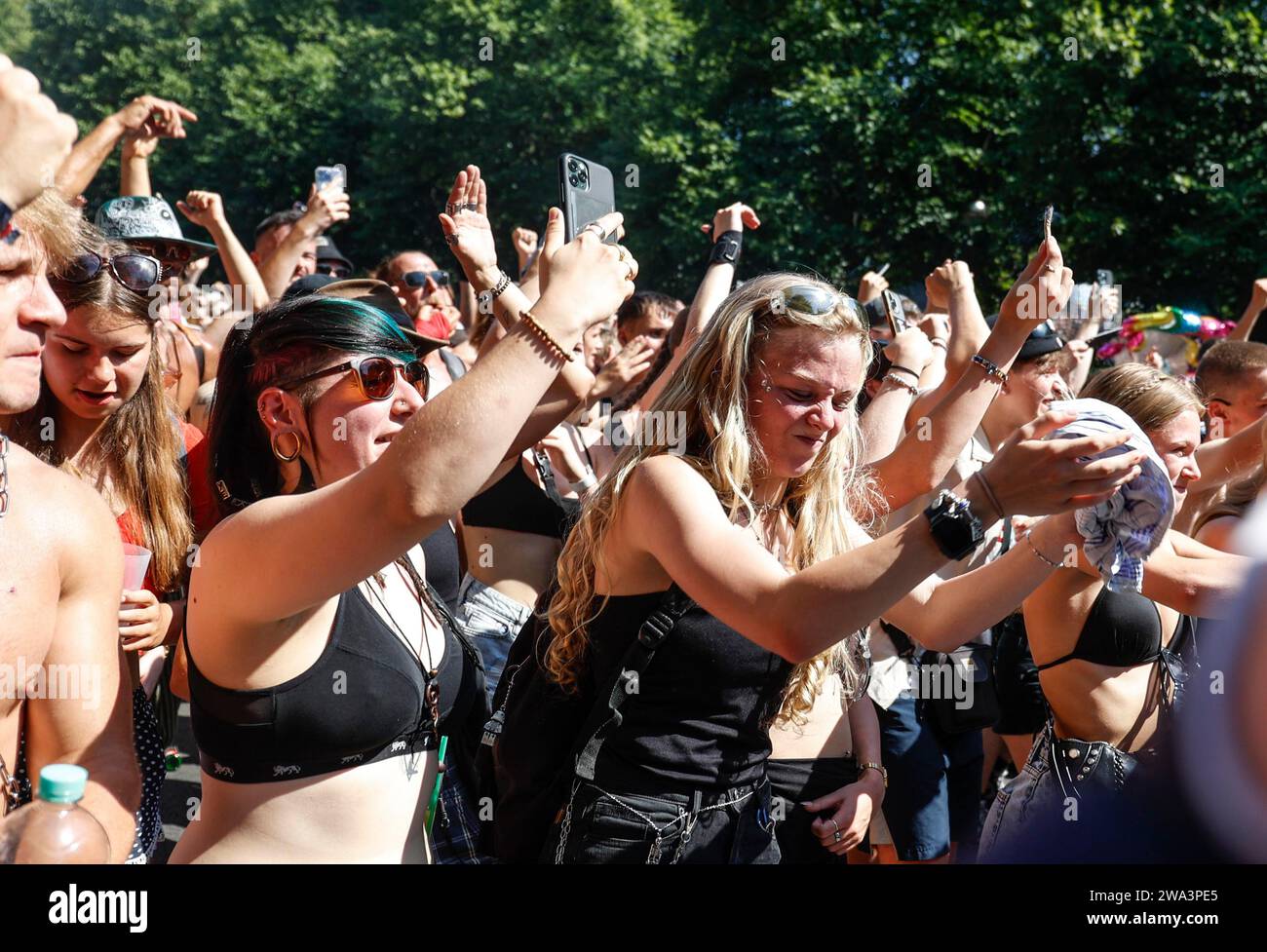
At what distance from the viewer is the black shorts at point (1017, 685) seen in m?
4.00

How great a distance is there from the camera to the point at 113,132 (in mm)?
4531

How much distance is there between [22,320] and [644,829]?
1.34m

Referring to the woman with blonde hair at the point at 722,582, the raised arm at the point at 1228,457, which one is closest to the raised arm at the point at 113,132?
the woman with blonde hair at the point at 722,582

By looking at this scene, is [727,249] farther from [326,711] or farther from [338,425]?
[326,711]

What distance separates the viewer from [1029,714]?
4016 millimetres

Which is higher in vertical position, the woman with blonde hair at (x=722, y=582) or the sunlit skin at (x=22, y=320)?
the sunlit skin at (x=22, y=320)

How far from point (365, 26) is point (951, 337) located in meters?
37.5

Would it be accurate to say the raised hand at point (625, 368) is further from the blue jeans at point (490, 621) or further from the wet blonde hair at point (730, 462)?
the wet blonde hair at point (730, 462)

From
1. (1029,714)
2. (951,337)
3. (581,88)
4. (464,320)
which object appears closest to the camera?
(951,337)

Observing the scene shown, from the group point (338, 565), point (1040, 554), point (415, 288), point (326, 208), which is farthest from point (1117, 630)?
point (415, 288)

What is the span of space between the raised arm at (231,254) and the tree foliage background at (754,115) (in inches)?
107

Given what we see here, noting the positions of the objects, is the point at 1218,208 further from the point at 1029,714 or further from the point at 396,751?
the point at 396,751

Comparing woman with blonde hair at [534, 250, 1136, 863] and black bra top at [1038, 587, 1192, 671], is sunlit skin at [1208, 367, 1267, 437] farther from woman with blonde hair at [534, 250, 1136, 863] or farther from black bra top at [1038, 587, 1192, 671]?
woman with blonde hair at [534, 250, 1136, 863]
